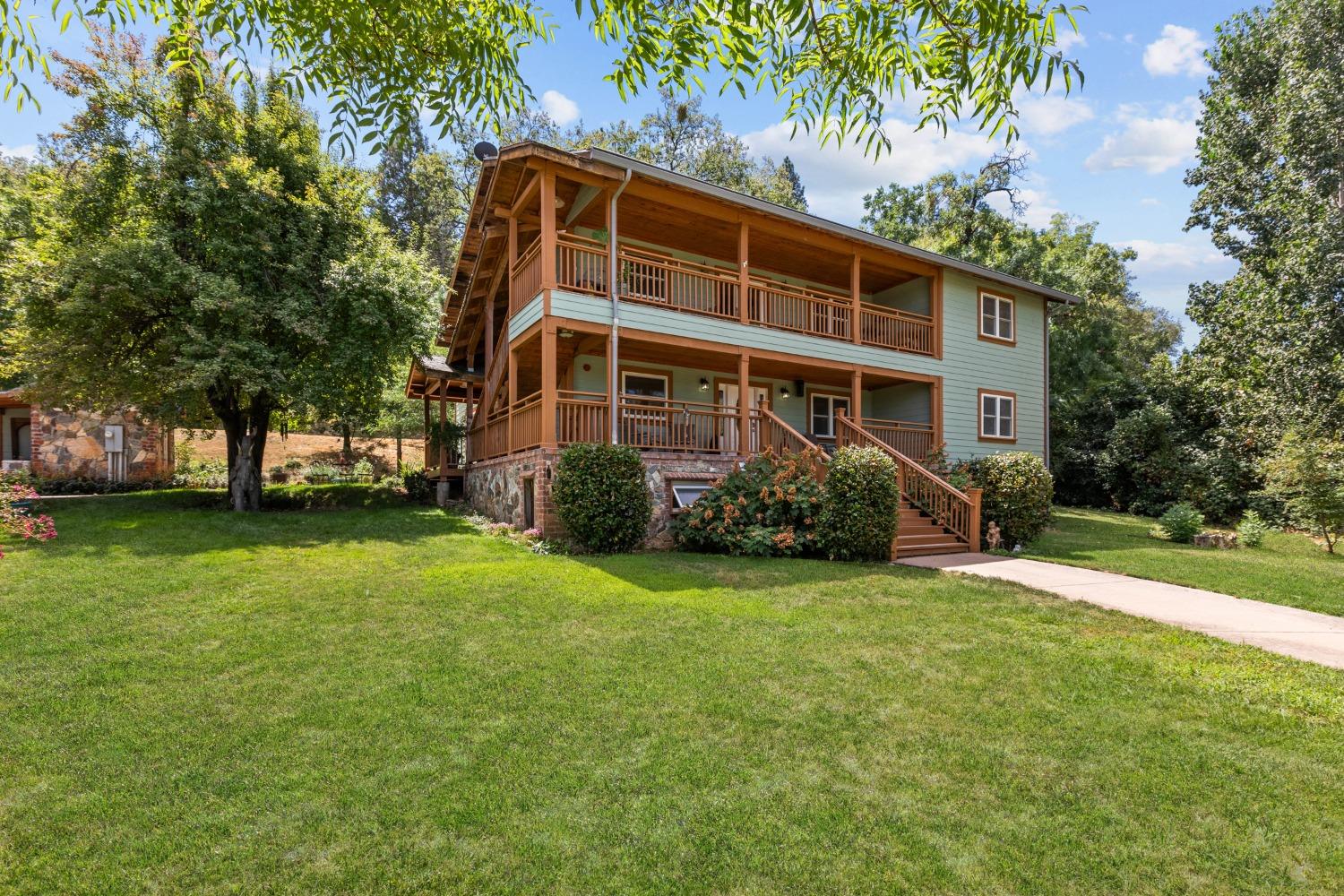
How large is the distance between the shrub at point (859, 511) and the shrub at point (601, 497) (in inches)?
115

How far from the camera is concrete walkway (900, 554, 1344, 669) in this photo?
5.46 m

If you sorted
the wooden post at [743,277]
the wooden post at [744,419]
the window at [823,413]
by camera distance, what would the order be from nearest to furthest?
the wooden post at [744,419] < the wooden post at [743,277] < the window at [823,413]

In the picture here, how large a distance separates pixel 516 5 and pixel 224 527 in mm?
11128

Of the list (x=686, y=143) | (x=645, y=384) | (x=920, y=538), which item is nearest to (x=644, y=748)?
(x=920, y=538)

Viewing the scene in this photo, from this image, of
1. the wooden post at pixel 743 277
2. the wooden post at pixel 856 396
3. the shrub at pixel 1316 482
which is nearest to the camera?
the shrub at pixel 1316 482

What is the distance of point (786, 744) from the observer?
11.5ft

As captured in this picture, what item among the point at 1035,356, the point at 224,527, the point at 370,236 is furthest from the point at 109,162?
the point at 1035,356

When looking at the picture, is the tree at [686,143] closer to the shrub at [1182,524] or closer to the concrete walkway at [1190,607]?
the shrub at [1182,524]

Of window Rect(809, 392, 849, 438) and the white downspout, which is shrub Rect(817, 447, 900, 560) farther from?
window Rect(809, 392, 849, 438)

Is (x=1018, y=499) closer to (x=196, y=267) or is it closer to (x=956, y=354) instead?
(x=956, y=354)

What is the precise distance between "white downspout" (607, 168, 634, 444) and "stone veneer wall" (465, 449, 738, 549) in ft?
2.64

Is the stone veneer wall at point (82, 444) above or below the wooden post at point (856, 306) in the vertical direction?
below

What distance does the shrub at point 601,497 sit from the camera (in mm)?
9367

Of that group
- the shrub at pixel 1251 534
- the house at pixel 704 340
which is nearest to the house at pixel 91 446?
the house at pixel 704 340
